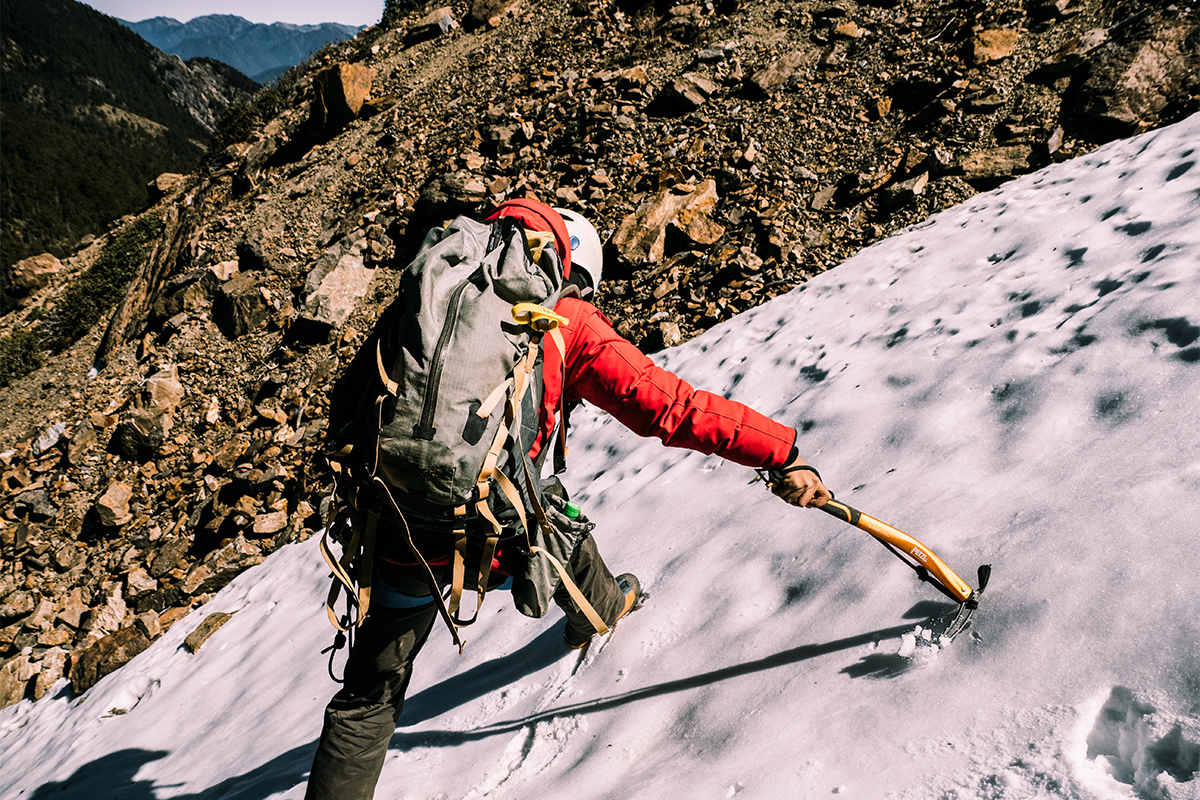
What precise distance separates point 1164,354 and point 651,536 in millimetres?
2720

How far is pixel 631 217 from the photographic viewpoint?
7375 mm

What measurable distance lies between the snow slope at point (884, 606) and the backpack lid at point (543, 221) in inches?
71.9

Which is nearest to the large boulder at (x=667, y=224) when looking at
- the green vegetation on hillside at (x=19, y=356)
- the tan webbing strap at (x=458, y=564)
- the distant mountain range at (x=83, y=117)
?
the tan webbing strap at (x=458, y=564)

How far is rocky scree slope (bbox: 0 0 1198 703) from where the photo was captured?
21.3 ft

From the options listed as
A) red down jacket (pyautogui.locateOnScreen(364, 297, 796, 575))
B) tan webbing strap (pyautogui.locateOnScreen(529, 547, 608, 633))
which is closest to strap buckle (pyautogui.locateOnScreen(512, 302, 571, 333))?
red down jacket (pyautogui.locateOnScreen(364, 297, 796, 575))

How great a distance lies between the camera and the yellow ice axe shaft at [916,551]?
2.07 m

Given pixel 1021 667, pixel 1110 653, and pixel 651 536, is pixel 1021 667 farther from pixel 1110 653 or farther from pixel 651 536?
pixel 651 536

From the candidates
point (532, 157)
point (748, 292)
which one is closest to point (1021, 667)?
point (748, 292)

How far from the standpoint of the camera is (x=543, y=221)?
2.27m

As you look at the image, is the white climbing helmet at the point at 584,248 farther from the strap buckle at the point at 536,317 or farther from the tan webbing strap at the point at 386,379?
the tan webbing strap at the point at 386,379

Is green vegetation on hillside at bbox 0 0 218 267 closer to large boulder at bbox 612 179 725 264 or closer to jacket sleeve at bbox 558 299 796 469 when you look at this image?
large boulder at bbox 612 179 725 264

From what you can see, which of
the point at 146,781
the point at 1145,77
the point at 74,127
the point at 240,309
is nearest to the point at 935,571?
the point at 146,781

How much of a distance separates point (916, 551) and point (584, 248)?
184 centimetres

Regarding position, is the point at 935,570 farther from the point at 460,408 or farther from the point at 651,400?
the point at 460,408
